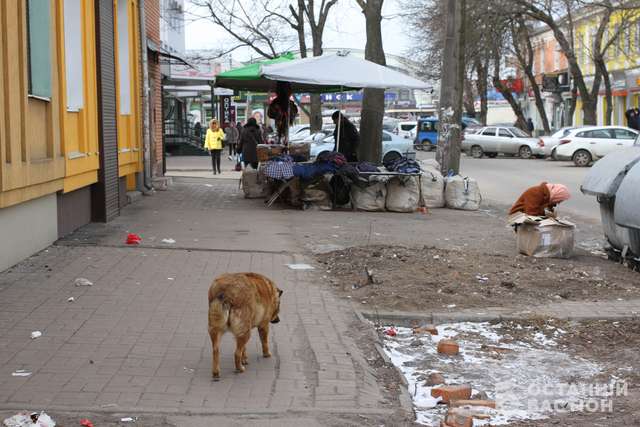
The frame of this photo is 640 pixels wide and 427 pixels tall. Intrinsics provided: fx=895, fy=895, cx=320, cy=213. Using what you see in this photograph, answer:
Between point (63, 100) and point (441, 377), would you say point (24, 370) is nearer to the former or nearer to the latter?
point (441, 377)

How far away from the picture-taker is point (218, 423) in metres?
4.89

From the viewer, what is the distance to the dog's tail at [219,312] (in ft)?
18.1

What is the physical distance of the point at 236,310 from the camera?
557cm

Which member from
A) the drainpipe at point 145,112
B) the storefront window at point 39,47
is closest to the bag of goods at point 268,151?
the drainpipe at point 145,112

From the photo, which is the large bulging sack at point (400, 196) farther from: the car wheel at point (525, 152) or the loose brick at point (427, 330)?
the car wheel at point (525, 152)

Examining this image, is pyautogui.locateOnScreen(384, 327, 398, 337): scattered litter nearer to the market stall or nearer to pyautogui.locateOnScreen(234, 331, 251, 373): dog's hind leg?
pyautogui.locateOnScreen(234, 331, 251, 373): dog's hind leg

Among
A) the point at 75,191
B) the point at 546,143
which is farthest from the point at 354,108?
the point at 75,191

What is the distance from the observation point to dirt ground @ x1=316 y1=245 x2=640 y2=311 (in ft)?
28.3

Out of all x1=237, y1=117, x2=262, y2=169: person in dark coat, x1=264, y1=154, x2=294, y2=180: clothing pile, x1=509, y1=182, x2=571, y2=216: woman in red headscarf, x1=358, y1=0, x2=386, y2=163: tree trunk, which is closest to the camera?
x1=509, y1=182, x2=571, y2=216: woman in red headscarf

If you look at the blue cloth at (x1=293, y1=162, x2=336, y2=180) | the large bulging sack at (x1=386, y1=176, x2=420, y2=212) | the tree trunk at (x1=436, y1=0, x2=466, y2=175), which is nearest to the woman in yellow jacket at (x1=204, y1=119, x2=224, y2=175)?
the tree trunk at (x1=436, y1=0, x2=466, y2=175)

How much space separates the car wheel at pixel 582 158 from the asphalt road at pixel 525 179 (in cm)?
43

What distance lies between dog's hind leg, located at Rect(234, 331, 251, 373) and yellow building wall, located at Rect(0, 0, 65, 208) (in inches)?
151

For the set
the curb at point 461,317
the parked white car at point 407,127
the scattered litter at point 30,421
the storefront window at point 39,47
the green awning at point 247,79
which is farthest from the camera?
the parked white car at point 407,127

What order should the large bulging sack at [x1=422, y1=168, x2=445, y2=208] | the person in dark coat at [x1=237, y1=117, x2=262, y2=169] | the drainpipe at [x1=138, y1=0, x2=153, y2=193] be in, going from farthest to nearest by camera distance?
the person in dark coat at [x1=237, y1=117, x2=262, y2=169]
the drainpipe at [x1=138, y1=0, x2=153, y2=193]
the large bulging sack at [x1=422, y1=168, x2=445, y2=208]
